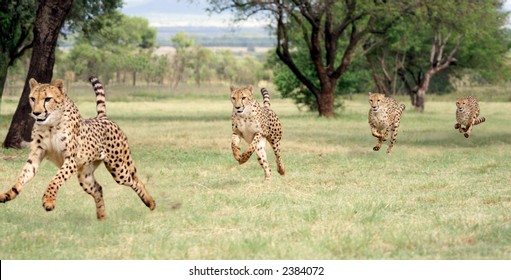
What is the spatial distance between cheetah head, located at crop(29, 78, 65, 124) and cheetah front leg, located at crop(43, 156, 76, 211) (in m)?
0.45

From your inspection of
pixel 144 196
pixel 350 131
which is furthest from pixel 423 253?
pixel 350 131

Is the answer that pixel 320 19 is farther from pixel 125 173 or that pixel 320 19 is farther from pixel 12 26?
pixel 125 173

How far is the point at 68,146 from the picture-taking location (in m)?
8.95

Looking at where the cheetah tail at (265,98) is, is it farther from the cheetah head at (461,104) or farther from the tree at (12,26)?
the tree at (12,26)

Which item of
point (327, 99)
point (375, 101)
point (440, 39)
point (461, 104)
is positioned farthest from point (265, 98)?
point (440, 39)

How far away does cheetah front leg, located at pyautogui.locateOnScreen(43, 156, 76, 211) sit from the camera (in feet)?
27.6

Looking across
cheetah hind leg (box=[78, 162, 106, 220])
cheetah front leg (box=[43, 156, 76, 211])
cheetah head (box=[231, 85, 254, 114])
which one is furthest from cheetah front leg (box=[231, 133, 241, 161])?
cheetah front leg (box=[43, 156, 76, 211])

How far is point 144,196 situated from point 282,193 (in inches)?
109

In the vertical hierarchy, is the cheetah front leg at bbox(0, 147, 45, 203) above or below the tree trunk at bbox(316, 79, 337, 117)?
above

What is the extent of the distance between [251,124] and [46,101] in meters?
4.25

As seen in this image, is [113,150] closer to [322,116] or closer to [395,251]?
[395,251]

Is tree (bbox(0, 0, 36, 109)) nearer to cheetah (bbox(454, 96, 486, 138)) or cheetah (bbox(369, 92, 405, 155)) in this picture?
cheetah (bbox(369, 92, 405, 155))

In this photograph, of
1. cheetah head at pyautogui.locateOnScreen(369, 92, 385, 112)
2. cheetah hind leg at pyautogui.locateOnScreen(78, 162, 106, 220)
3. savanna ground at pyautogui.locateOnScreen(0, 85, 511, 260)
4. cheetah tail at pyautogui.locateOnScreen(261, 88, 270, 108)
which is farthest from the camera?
cheetah head at pyautogui.locateOnScreen(369, 92, 385, 112)

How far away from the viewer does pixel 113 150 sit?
31.5 ft
